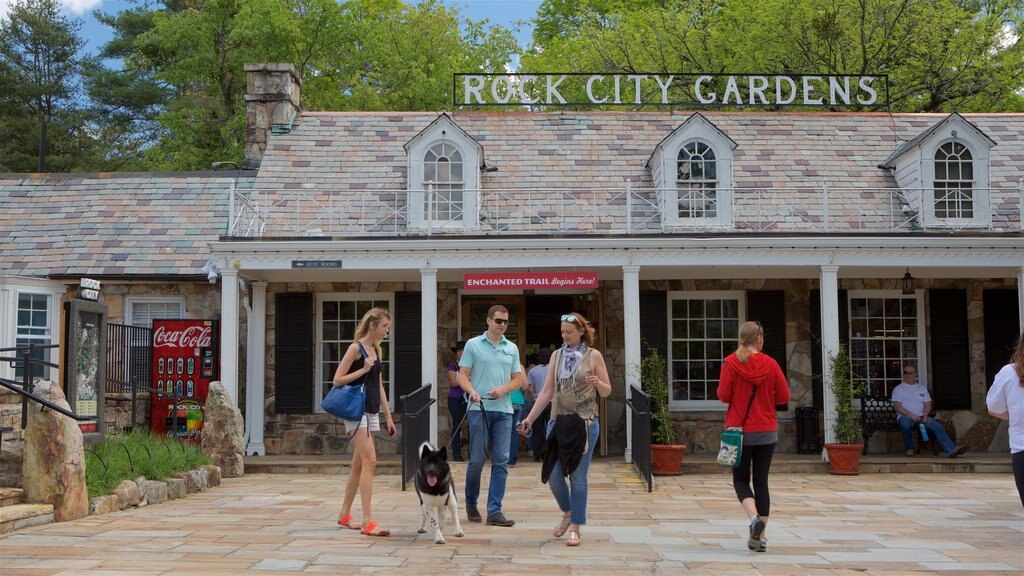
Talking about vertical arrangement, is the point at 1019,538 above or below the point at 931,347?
below

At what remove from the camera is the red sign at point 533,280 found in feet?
46.4

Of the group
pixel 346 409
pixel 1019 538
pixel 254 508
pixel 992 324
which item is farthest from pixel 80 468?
pixel 992 324

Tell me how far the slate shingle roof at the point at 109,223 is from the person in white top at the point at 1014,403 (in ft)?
41.4

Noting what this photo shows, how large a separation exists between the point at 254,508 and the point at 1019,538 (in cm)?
656

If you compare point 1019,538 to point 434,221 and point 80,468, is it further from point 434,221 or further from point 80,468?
point 434,221

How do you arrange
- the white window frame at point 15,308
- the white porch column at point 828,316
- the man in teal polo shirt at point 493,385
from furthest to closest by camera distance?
the white window frame at point 15,308, the white porch column at point 828,316, the man in teal polo shirt at point 493,385

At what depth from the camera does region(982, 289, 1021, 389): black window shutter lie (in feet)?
52.6

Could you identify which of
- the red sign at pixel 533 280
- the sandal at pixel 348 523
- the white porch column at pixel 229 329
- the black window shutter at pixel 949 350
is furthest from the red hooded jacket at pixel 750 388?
the black window shutter at pixel 949 350

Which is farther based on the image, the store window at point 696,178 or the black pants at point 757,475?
the store window at point 696,178

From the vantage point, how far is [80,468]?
8.78m

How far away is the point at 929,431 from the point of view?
15273mm

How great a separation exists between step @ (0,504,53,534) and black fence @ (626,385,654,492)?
5.98 metres

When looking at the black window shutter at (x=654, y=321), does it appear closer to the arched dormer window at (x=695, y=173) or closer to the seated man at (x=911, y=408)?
the arched dormer window at (x=695, y=173)

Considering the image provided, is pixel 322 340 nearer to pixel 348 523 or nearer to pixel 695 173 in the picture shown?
pixel 695 173
